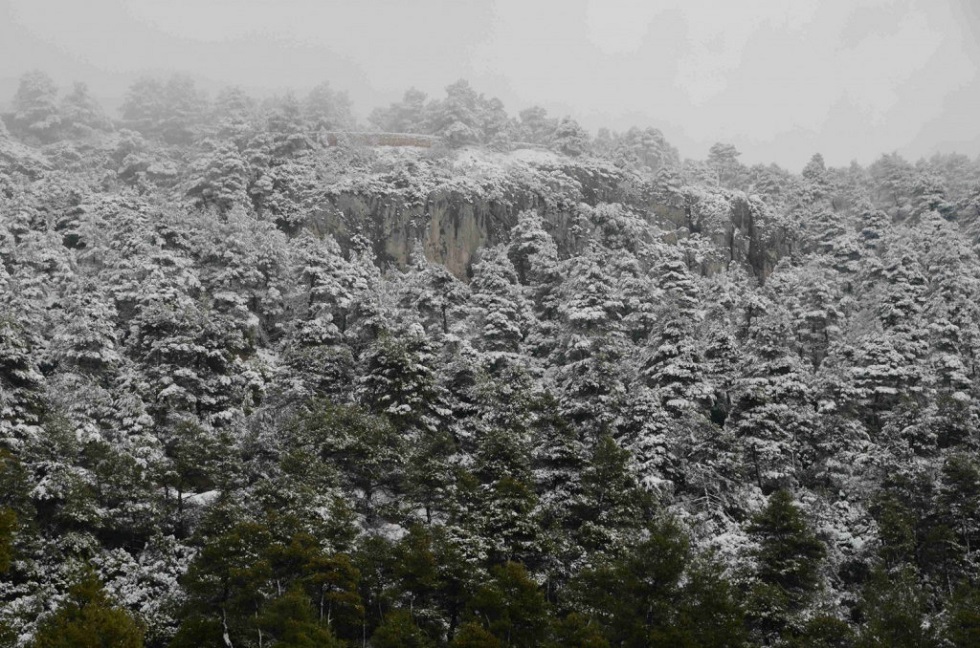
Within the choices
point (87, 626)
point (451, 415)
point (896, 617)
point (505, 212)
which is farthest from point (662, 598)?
point (505, 212)

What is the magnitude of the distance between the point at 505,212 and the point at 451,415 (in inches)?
1090

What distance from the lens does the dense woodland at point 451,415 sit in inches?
925

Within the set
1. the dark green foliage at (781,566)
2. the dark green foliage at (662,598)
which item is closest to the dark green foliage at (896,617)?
the dark green foliage at (781,566)

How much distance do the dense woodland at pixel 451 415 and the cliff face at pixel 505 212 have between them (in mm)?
286

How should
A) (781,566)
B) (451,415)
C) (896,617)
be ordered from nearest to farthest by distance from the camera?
(896,617)
(781,566)
(451,415)

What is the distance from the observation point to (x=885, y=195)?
78562 mm

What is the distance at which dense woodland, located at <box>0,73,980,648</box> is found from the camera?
925 inches

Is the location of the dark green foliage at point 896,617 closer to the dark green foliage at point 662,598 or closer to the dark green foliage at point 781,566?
the dark green foliage at point 781,566

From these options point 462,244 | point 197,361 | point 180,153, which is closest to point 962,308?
point 462,244

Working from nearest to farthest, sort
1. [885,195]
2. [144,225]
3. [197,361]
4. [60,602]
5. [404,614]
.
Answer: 1. [60,602]
2. [404,614]
3. [197,361]
4. [144,225]
5. [885,195]

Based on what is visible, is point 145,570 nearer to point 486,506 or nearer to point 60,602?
point 60,602

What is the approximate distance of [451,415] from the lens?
35062 mm

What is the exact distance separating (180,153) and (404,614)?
57967 mm

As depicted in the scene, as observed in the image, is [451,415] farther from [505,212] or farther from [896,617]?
[505,212]
